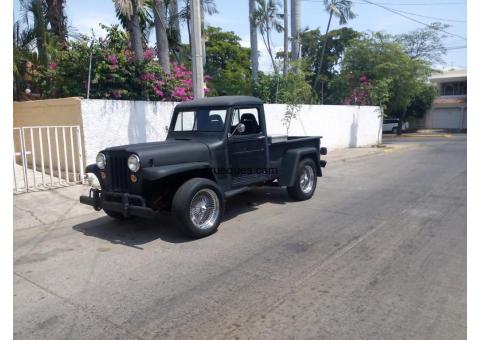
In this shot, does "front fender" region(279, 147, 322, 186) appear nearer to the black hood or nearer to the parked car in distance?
the black hood

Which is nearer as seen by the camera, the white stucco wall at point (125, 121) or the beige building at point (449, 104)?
the white stucco wall at point (125, 121)

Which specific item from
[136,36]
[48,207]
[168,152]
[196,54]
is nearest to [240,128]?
[168,152]

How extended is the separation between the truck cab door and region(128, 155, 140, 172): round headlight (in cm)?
159

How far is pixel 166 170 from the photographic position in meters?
5.03

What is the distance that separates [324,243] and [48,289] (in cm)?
334

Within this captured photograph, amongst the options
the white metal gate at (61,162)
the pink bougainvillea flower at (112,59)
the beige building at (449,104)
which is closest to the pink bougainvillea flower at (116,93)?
the pink bougainvillea flower at (112,59)

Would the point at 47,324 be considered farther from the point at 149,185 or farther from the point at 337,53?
the point at 337,53

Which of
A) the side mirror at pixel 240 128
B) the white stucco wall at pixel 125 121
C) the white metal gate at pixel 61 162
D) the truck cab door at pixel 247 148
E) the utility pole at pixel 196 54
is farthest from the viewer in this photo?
the utility pole at pixel 196 54

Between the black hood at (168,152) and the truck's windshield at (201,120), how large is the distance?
528 mm

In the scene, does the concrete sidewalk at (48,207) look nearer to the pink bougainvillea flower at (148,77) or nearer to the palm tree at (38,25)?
the pink bougainvillea flower at (148,77)

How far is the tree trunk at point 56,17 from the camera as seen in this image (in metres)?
15.1

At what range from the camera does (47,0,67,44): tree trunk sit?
49.6 feet

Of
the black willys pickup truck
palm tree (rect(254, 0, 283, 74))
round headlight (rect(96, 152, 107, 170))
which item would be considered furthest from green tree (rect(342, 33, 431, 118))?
round headlight (rect(96, 152, 107, 170))
